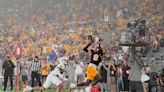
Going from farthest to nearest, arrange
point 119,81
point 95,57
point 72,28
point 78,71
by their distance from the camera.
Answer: point 72,28 → point 78,71 → point 119,81 → point 95,57

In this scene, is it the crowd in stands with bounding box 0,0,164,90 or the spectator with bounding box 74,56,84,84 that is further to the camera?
the crowd in stands with bounding box 0,0,164,90

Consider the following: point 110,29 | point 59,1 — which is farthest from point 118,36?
point 59,1

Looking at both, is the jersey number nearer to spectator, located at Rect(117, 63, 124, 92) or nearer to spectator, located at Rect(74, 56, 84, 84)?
spectator, located at Rect(117, 63, 124, 92)

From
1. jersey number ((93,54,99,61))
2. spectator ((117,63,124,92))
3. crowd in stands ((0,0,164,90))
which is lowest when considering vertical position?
spectator ((117,63,124,92))

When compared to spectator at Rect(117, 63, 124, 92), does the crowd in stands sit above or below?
above

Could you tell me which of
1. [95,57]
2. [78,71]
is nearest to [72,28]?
[78,71]

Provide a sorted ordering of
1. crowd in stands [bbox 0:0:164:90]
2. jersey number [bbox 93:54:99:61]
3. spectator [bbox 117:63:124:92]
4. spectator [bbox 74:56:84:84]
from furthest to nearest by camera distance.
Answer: crowd in stands [bbox 0:0:164:90] → spectator [bbox 74:56:84:84] → spectator [bbox 117:63:124:92] → jersey number [bbox 93:54:99:61]

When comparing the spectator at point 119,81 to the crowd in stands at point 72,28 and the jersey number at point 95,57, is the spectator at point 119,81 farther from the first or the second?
the jersey number at point 95,57

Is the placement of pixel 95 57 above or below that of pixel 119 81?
above

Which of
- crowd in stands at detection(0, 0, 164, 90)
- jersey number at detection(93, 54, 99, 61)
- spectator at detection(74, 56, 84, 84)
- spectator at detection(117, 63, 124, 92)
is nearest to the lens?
jersey number at detection(93, 54, 99, 61)

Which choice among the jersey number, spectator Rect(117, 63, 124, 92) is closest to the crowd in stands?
spectator Rect(117, 63, 124, 92)

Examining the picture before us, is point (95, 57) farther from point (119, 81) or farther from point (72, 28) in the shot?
point (72, 28)

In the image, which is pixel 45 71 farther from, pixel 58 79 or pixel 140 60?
pixel 58 79

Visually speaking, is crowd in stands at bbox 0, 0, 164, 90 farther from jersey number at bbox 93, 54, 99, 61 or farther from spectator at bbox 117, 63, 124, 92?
jersey number at bbox 93, 54, 99, 61
